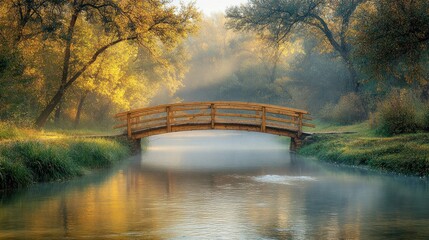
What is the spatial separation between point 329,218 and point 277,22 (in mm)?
30982

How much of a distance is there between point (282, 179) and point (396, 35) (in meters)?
7.28

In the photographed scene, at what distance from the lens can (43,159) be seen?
68.5 ft

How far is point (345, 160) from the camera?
1088 inches

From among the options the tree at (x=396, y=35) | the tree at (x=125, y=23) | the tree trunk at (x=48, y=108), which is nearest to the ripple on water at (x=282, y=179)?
the tree at (x=396, y=35)

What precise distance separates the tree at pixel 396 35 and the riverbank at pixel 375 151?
307 cm

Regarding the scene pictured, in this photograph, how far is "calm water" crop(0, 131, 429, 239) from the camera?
12516 mm

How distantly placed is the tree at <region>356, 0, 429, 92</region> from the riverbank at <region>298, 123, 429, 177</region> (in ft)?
10.1

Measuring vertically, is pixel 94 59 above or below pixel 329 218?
above

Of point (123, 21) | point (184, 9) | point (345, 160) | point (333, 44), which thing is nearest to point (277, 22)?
point (333, 44)

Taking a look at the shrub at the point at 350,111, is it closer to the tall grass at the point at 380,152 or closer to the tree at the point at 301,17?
the tree at the point at 301,17

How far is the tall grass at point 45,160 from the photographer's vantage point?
1894 cm

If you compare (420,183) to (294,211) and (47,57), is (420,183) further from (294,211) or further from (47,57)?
(47,57)

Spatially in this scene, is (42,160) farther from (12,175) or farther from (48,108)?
(48,108)

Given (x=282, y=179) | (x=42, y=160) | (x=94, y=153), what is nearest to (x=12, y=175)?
(x=42, y=160)
